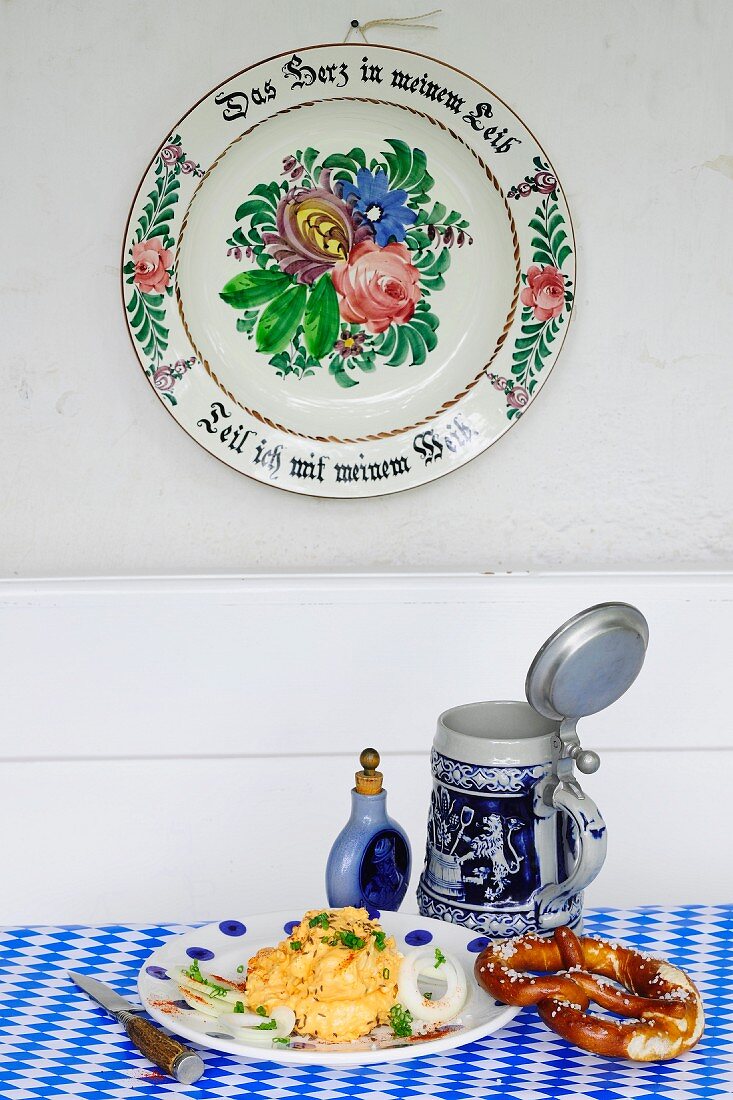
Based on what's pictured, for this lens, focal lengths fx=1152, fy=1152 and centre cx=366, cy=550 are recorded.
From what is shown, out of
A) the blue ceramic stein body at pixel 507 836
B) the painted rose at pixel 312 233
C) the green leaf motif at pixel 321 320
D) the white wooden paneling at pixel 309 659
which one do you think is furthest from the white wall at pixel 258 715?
the blue ceramic stein body at pixel 507 836

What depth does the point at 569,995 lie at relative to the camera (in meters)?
0.89

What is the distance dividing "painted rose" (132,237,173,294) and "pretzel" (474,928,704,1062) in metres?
1.09

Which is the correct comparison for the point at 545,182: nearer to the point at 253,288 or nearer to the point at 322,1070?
the point at 253,288

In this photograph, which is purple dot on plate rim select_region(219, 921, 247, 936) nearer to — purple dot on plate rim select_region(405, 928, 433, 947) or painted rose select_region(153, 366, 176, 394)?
purple dot on plate rim select_region(405, 928, 433, 947)

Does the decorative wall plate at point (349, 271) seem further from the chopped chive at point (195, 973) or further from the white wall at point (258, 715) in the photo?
the chopped chive at point (195, 973)

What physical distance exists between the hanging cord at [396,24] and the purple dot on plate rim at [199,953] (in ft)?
4.13

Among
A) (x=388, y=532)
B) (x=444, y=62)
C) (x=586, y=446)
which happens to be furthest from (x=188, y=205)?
(x=586, y=446)

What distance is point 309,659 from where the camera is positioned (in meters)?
1.71

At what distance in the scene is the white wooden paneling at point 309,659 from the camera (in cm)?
168

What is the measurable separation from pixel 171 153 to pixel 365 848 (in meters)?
1.06

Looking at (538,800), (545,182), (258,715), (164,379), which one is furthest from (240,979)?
(545,182)

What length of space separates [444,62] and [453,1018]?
51.6 inches

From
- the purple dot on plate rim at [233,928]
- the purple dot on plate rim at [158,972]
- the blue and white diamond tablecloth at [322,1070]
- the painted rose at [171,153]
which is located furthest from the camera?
the painted rose at [171,153]

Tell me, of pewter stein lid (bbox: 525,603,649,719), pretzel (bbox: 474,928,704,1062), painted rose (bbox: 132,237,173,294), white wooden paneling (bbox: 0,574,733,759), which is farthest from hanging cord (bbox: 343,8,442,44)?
pretzel (bbox: 474,928,704,1062)
